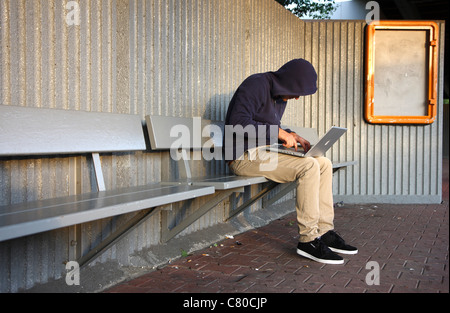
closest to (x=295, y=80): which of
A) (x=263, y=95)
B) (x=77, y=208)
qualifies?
(x=263, y=95)

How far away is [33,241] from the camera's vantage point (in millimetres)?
2941

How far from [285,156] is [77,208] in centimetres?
208

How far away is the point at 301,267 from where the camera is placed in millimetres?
3645

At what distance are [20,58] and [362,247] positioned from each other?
3.15 m

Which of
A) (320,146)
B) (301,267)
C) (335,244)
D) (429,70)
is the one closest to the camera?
(301,267)

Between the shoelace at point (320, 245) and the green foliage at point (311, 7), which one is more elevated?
the green foliage at point (311, 7)

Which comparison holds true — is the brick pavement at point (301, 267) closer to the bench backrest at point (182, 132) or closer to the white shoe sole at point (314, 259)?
the white shoe sole at point (314, 259)

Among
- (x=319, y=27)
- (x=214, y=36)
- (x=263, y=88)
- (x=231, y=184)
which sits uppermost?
(x=319, y=27)

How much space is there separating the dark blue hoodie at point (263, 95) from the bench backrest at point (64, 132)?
0.87 meters

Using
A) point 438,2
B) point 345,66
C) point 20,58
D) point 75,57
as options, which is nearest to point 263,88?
point 75,57

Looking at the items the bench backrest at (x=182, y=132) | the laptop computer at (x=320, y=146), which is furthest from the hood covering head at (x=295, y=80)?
the bench backrest at (x=182, y=132)

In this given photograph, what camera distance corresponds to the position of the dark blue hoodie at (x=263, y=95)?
4098 millimetres

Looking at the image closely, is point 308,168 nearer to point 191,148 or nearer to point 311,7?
point 191,148

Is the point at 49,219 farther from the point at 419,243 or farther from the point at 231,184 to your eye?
the point at 419,243
